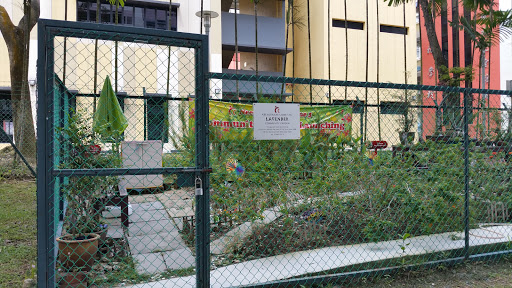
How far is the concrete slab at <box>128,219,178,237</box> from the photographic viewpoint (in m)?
5.23

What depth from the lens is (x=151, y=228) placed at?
533 centimetres

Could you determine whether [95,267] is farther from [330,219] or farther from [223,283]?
[330,219]

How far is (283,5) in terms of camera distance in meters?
22.8

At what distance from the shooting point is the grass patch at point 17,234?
3.94 meters

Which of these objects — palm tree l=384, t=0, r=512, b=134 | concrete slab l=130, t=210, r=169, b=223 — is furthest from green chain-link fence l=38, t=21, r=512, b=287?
palm tree l=384, t=0, r=512, b=134

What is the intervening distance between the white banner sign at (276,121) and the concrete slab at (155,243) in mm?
2139

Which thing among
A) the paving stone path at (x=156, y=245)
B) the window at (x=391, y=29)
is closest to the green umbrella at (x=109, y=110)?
the paving stone path at (x=156, y=245)

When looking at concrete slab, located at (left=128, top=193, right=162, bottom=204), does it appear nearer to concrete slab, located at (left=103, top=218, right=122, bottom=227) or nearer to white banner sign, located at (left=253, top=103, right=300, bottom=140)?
concrete slab, located at (left=103, top=218, right=122, bottom=227)

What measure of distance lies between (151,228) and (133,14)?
51.9 feet

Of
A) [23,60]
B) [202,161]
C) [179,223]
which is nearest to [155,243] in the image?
[179,223]

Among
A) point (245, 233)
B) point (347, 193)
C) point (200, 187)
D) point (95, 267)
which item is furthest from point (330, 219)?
point (95, 267)

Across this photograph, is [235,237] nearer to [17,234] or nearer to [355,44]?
[17,234]

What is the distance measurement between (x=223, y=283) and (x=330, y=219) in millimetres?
1741

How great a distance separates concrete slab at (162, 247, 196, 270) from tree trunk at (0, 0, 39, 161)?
7227 millimetres
